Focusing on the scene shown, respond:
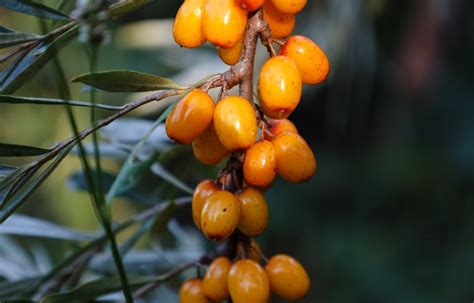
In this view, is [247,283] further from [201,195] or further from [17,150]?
[17,150]

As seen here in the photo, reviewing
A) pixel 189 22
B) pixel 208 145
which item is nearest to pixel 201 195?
pixel 208 145

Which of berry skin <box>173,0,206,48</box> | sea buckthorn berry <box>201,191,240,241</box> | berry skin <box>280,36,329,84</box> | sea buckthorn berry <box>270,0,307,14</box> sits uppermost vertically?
berry skin <box>173,0,206,48</box>

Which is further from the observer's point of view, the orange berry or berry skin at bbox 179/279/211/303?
berry skin at bbox 179/279/211/303

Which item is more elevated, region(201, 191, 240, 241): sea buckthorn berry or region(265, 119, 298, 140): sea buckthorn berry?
region(265, 119, 298, 140): sea buckthorn berry

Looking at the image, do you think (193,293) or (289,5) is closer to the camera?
(289,5)

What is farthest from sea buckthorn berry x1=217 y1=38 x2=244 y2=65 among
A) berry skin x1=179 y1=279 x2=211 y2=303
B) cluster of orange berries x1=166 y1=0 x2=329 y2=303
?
berry skin x1=179 y1=279 x2=211 y2=303

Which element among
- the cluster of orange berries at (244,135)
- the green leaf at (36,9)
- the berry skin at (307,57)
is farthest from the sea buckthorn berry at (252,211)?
the green leaf at (36,9)

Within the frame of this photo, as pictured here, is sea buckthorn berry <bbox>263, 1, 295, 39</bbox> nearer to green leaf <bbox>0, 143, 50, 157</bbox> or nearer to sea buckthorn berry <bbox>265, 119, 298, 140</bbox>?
sea buckthorn berry <bbox>265, 119, 298, 140</bbox>
